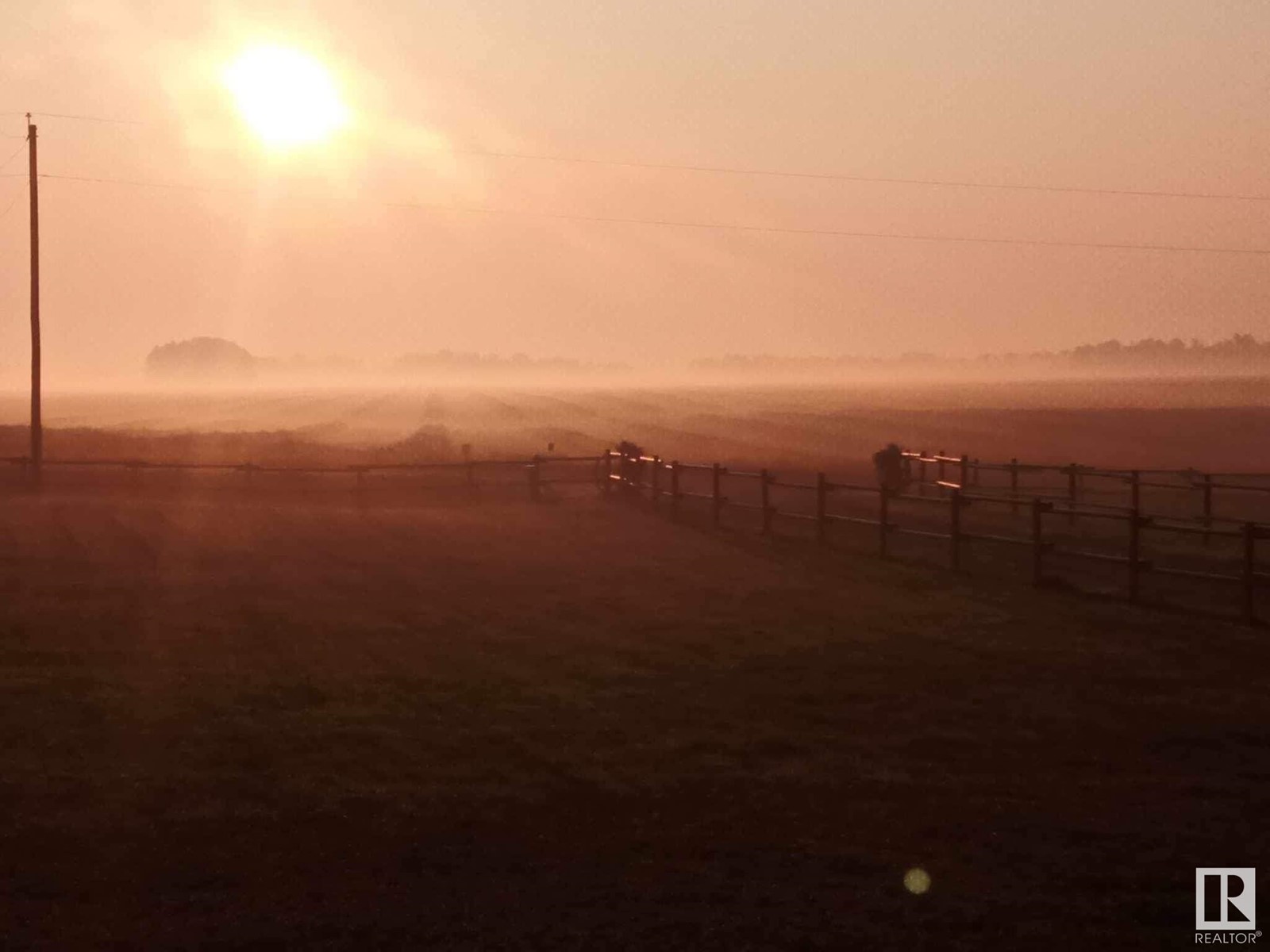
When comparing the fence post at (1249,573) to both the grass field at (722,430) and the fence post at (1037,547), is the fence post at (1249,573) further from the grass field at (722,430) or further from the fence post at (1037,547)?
the grass field at (722,430)

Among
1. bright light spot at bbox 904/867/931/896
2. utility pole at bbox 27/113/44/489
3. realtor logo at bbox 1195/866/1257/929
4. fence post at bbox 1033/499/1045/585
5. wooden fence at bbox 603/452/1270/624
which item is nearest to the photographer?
realtor logo at bbox 1195/866/1257/929

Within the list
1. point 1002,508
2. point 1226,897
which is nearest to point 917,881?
point 1226,897

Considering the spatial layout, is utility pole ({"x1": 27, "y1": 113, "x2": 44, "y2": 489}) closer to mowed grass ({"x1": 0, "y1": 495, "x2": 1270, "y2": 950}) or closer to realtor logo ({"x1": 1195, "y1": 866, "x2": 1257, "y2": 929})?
mowed grass ({"x1": 0, "y1": 495, "x2": 1270, "y2": 950})

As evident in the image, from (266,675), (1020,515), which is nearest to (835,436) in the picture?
(1020,515)

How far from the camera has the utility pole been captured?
3856cm

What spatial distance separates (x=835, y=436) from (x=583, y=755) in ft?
250

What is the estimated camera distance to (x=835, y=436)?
85.0 meters

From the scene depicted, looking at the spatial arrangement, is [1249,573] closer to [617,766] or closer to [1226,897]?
[617,766]

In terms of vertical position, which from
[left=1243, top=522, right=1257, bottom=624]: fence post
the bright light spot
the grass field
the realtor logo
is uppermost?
the grass field

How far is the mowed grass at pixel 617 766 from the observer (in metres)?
6.70

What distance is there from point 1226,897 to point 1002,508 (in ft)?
80.1

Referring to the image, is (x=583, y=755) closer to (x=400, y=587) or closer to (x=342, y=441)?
(x=400, y=587)

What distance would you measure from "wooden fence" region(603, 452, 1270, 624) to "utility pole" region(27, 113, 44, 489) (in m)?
15.4

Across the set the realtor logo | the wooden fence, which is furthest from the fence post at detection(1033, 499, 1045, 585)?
the realtor logo
